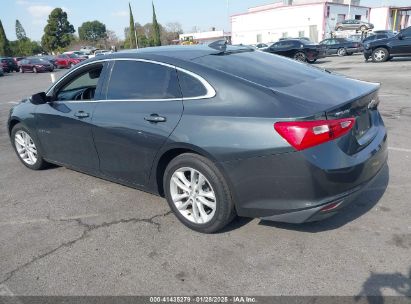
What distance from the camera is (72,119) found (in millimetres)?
4246

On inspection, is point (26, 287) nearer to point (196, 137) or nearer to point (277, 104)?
point (196, 137)

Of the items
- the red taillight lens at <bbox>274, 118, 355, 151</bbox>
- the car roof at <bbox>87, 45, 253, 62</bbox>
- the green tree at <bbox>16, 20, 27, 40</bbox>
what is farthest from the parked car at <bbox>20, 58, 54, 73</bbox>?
the green tree at <bbox>16, 20, 27, 40</bbox>

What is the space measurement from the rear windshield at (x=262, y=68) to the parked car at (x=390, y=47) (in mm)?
17212

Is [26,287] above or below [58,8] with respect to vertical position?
below

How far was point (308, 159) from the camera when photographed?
8.82 ft

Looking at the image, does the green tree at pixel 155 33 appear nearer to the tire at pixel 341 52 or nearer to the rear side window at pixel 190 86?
the tire at pixel 341 52

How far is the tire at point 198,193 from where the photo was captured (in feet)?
10.2

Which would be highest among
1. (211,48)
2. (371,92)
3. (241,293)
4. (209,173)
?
(211,48)

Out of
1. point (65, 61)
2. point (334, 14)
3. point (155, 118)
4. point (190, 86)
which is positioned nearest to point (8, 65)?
point (65, 61)

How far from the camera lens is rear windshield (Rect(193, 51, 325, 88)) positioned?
3.24 metres

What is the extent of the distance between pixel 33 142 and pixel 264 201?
366 centimetres

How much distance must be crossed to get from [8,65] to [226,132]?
40360 mm

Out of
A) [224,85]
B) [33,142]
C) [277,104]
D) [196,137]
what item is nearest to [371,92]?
[277,104]

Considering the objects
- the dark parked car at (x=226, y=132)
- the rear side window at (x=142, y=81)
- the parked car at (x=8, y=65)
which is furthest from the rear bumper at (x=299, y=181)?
the parked car at (x=8, y=65)
